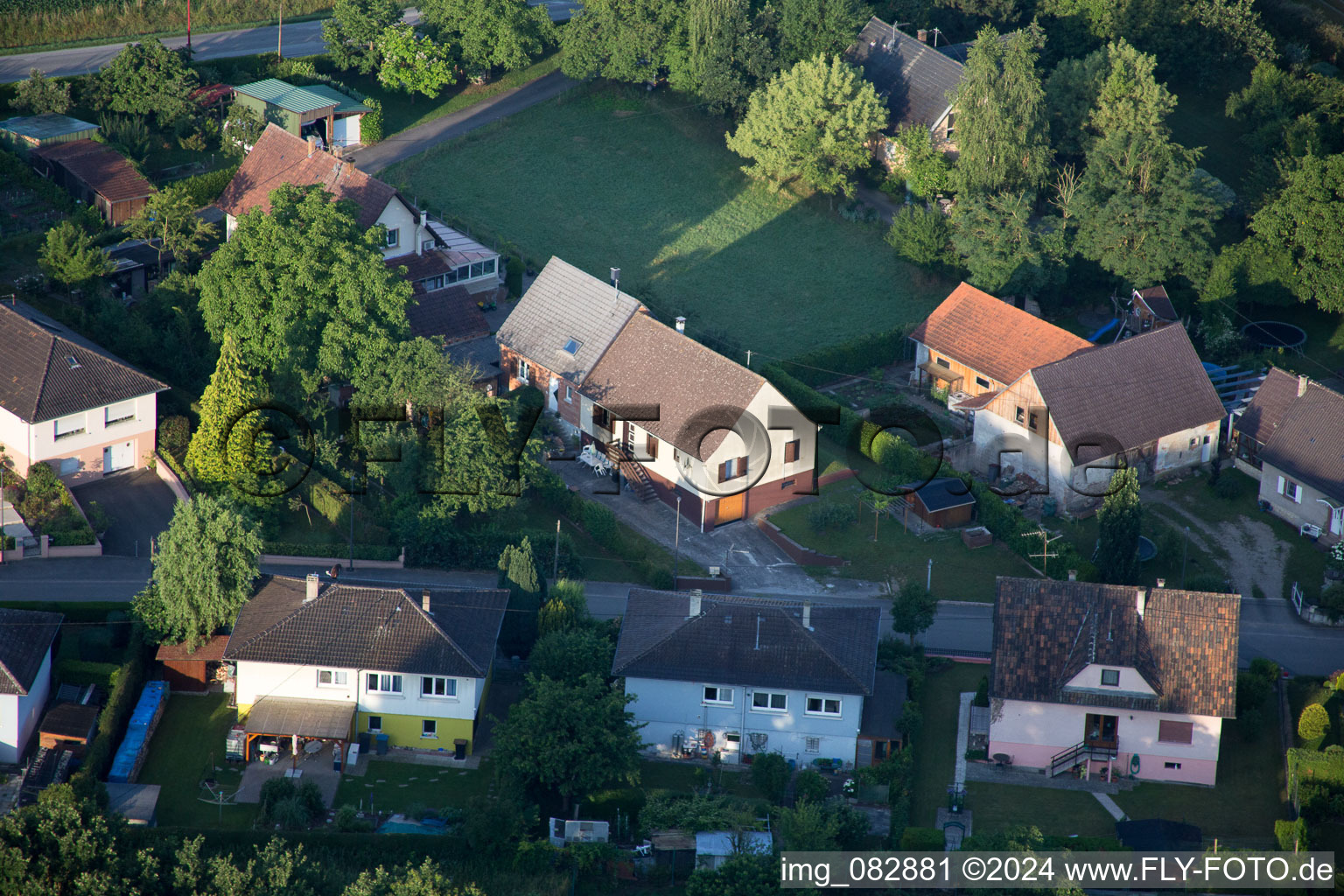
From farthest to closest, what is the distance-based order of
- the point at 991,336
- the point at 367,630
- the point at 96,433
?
the point at 991,336
the point at 96,433
the point at 367,630

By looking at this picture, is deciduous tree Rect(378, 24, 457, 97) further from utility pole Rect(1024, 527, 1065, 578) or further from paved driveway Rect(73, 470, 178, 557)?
utility pole Rect(1024, 527, 1065, 578)

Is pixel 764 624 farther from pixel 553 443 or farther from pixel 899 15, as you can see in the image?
pixel 899 15

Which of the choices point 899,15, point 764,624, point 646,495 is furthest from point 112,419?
point 899,15

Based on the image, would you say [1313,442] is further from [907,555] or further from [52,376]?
[52,376]

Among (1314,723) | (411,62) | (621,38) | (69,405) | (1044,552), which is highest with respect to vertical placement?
(1314,723)

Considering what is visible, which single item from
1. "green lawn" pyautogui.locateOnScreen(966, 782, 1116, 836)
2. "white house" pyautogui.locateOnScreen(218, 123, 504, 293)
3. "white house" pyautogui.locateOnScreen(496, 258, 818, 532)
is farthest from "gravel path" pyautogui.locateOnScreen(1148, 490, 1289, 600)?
"white house" pyautogui.locateOnScreen(218, 123, 504, 293)

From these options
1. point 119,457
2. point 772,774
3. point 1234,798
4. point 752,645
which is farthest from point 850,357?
point 119,457

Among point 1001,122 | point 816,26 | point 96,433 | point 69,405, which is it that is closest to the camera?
point 69,405

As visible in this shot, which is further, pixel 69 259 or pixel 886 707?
pixel 69 259
